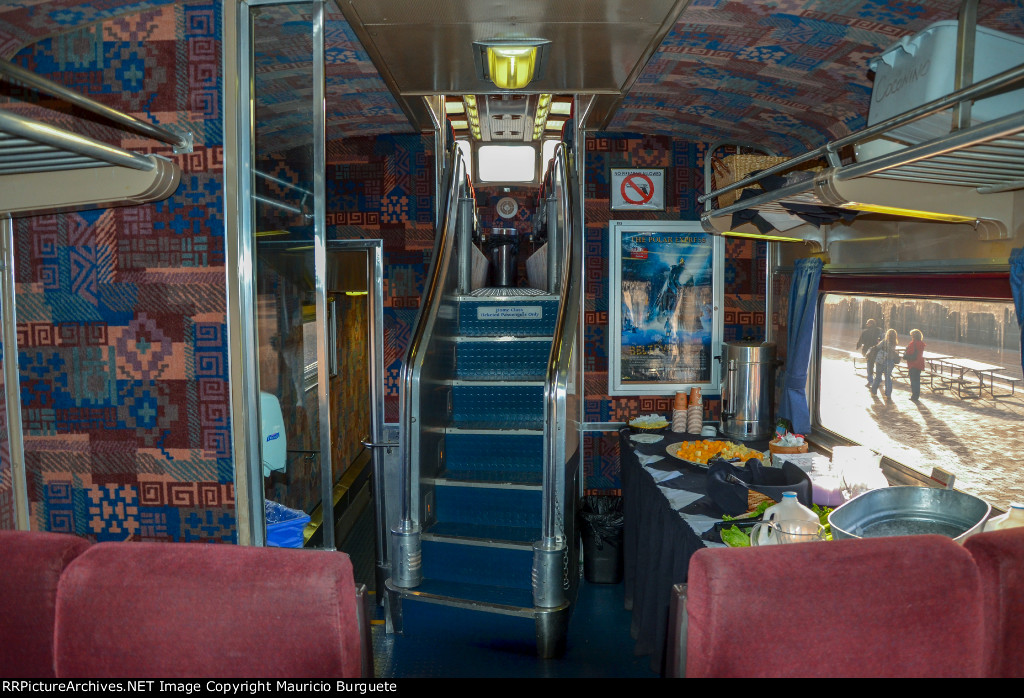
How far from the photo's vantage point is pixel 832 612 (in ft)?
5.24

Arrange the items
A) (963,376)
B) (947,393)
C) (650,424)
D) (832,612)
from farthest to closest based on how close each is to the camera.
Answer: (650,424), (947,393), (963,376), (832,612)

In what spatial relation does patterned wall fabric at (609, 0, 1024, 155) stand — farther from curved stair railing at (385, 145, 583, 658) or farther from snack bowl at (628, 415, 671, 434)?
snack bowl at (628, 415, 671, 434)

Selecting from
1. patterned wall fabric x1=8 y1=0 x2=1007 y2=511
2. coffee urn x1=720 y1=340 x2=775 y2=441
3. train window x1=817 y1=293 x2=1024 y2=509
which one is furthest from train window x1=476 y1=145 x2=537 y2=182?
patterned wall fabric x1=8 y1=0 x2=1007 y2=511

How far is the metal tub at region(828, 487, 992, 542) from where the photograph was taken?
2.26m

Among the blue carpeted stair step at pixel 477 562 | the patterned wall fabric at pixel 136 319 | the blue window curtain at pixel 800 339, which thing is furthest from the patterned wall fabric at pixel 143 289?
the blue window curtain at pixel 800 339

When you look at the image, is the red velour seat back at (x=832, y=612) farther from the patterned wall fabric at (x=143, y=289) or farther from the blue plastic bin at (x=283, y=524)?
the patterned wall fabric at (x=143, y=289)

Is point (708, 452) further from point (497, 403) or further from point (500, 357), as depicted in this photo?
point (500, 357)

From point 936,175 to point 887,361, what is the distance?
63.2 inches

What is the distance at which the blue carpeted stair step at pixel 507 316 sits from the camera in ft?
18.0

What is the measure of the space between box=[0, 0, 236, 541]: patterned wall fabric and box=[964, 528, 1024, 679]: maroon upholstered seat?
2.65m

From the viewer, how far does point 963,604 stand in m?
1.67

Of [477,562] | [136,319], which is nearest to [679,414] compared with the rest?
[477,562]
